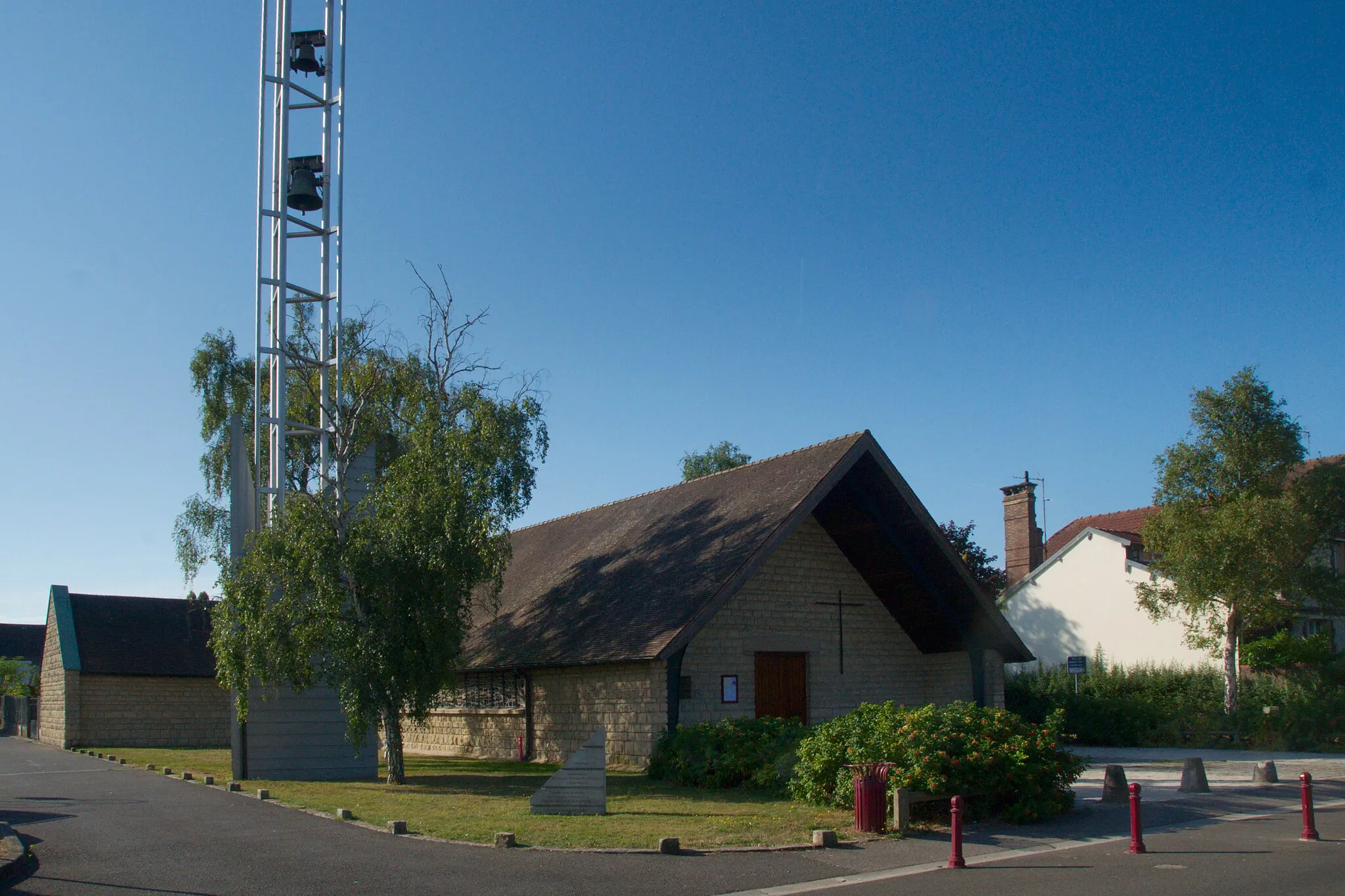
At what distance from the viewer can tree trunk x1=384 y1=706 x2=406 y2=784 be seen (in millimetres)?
16844

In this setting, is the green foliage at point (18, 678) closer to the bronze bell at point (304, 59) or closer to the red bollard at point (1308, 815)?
the bronze bell at point (304, 59)

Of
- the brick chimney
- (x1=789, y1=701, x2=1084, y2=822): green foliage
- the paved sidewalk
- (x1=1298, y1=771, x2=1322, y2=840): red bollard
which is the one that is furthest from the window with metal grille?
the brick chimney

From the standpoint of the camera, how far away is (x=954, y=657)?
21.9m

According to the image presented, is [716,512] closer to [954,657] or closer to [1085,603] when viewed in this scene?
[954,657]

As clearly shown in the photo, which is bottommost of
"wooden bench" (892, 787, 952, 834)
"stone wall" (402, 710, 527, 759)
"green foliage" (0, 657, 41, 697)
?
"green foliage" (0, 657, 41, 697)

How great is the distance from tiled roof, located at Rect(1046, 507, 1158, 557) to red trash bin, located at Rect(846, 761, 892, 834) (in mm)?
27995

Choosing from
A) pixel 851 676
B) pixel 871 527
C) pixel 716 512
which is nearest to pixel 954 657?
pixel 851 676

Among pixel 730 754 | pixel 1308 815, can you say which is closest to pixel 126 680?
pixel 730 754

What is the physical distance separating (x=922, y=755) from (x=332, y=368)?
19.3 m

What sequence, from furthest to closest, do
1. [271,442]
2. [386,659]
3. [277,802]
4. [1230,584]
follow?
[1230,584]
[271,442]
[386,659]
[277,802]

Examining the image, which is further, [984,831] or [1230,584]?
[1230,584]

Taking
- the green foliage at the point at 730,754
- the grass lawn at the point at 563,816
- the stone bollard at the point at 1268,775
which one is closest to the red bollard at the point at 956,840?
the grass lawn at the point at 563,816

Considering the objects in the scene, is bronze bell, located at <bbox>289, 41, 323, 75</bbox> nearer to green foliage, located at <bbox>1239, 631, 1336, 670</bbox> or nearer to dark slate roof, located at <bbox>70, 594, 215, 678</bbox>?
dark slate roof, located at <bbox>70, 594, 215, 678</bbox>

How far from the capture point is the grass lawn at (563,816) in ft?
37.1
